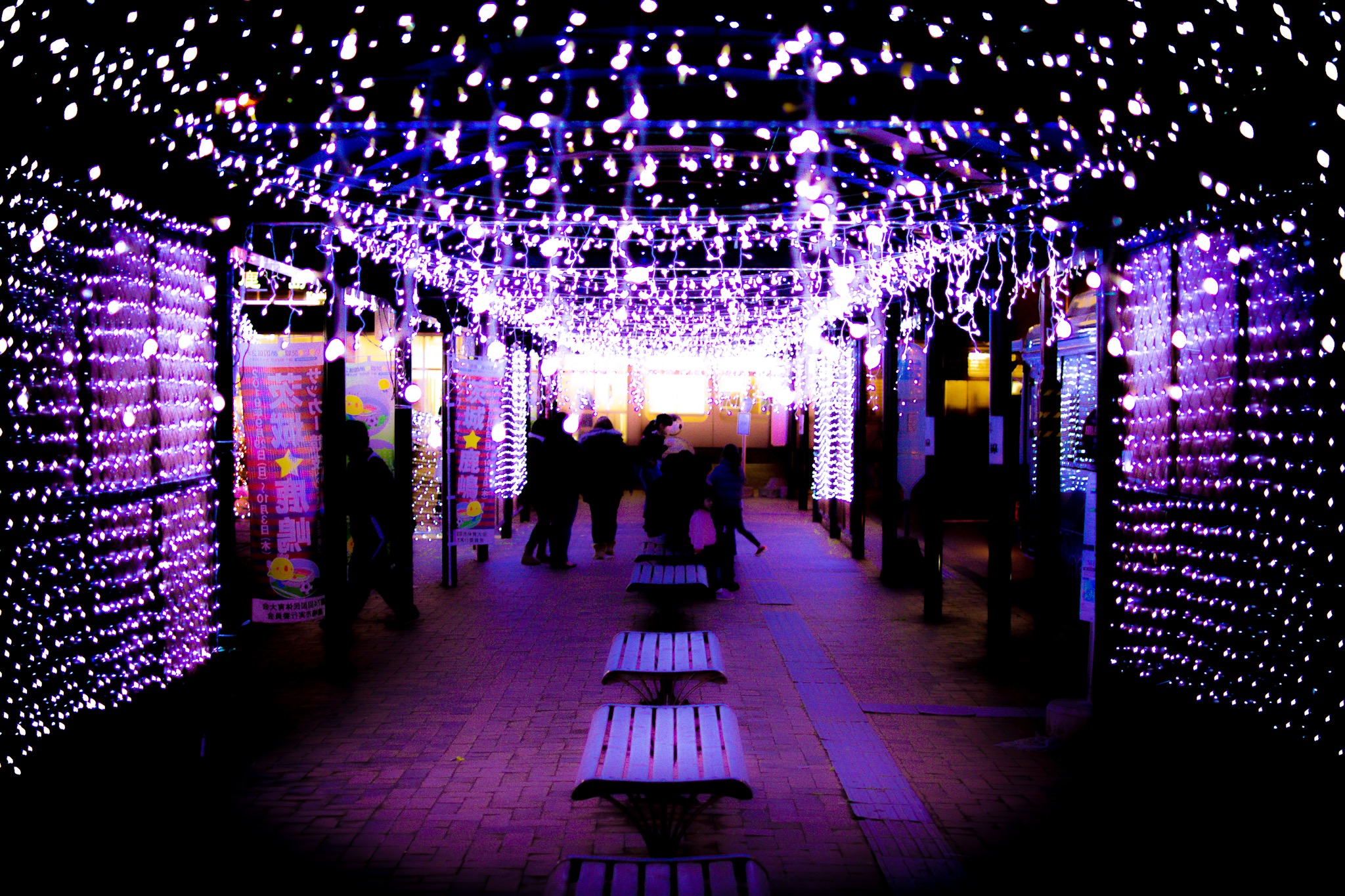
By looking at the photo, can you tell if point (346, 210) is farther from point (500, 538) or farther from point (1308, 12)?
point (500, 538)

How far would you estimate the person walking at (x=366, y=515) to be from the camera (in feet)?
24.6

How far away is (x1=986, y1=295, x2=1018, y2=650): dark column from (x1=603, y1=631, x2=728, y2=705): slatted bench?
2.62 m

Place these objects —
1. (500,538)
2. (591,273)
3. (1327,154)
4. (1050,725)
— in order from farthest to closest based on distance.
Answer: (500,538), (591,273), (1050,725), (1327,154)

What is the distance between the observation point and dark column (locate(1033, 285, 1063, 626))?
7569mm

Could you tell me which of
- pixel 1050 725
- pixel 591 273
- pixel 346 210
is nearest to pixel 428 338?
pixel 591 273

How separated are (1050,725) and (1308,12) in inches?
143

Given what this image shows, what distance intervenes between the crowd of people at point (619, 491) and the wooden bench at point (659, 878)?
6702 millimetres

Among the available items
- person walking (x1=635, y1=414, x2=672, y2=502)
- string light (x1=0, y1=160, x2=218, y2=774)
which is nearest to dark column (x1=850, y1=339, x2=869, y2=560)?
person walking (x1=635, y1=414, x2=672, y2=502)

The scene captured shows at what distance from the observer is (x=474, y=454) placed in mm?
10039

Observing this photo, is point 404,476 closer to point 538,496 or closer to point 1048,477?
point 538,496

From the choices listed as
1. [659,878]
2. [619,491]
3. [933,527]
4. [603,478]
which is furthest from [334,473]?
[619,491]

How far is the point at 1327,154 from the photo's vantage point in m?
3.08

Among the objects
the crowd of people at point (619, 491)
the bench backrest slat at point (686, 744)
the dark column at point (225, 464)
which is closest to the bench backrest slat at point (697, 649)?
the bench backrest slat at point (686, 744)

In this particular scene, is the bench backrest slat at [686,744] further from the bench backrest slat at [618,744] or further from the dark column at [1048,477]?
the dark column at [1048,477]
